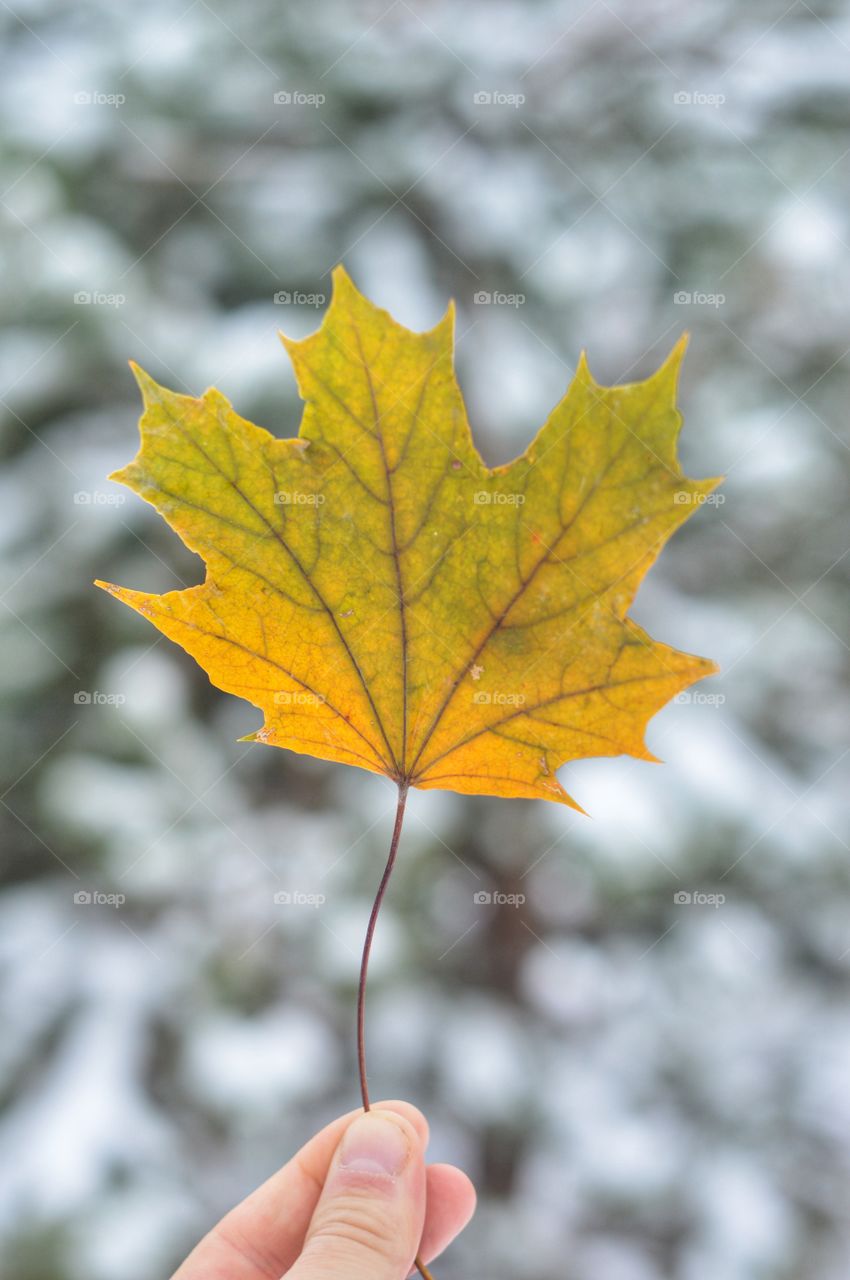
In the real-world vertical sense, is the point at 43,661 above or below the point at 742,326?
below

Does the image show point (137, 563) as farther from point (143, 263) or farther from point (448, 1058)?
point (448, 1058)

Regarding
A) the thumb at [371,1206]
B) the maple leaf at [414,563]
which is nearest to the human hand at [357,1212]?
the thumb at [371,1206]

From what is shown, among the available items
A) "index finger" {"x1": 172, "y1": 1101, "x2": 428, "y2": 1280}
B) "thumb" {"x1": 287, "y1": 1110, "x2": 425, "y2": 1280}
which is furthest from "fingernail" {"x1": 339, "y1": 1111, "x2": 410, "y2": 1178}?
"index finger" {"x1": 172, "y1": 1101, "x2": 428, "y2": 1280}

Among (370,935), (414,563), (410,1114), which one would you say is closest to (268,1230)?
(410,1114)

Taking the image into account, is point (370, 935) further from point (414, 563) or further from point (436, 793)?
point (436, 793)

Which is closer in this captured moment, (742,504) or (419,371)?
(419,371)

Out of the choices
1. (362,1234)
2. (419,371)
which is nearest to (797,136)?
(419,371)

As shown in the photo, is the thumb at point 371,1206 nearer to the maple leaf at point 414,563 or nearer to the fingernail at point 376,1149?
A: the fingernail at point 376,1149
